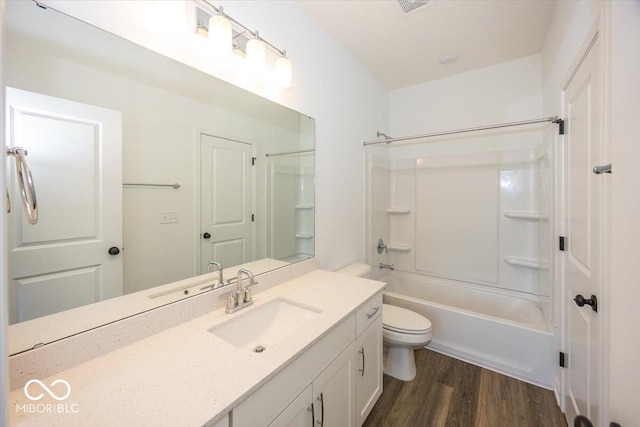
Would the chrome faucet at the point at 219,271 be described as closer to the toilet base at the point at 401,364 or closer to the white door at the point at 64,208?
the white door at the point at 64,208

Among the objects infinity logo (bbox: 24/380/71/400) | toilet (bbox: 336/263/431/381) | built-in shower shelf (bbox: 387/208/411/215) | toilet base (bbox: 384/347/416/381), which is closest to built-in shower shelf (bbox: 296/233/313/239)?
toilet (bbox: 336/263/431/381)

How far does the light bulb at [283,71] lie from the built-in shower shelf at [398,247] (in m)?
2.08

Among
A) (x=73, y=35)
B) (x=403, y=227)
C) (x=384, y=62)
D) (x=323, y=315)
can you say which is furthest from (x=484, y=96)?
(x=73, y=35)

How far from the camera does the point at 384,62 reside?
7.82 ft

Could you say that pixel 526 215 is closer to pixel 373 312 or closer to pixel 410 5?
pixel 373 312

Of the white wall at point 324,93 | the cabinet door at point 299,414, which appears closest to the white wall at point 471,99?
the white wall at point 324,93

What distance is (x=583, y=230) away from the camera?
3.97 ft

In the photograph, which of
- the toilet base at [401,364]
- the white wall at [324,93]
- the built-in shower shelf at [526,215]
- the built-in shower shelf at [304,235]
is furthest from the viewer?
the built-in shower shelf at [526,215]

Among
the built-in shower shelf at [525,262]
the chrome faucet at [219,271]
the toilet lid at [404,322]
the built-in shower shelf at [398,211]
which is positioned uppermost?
the built-in shower shelf at [398,211]

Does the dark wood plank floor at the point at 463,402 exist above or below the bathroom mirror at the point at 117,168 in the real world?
below

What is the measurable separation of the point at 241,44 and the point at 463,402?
2499 millimetres

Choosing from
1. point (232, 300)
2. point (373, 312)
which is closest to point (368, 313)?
point (373, 312)

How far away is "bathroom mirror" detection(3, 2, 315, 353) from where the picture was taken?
0.77 metres

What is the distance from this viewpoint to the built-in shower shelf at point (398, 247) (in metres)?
2.86
